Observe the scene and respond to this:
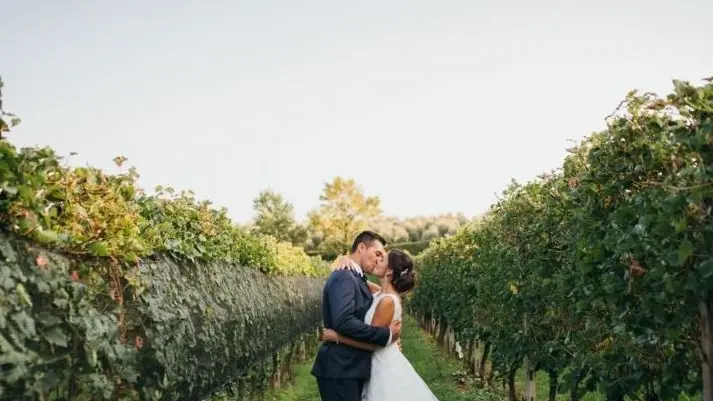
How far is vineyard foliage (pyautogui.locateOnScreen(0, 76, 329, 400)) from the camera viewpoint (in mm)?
3633

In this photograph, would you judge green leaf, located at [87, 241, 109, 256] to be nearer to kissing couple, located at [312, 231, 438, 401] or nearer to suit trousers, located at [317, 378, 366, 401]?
kissing couple, located at [312, 231, 438, 401]

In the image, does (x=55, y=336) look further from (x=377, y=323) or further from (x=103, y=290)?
(x=377, y=323)

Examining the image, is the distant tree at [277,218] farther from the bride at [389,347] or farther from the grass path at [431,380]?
the bride at [389,347]

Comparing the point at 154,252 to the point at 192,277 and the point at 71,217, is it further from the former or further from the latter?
the point at 71,217

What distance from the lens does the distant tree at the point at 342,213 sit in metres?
79.8

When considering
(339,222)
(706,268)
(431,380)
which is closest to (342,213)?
(339,222)

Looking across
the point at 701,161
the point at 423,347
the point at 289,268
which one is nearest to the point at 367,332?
the point at 701,161

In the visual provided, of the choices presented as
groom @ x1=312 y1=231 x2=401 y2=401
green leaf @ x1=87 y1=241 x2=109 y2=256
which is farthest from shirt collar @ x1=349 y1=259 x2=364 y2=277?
green leaf @ x1=87 y1=241 x2=109 y2=256

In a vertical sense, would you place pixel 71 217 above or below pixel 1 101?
below

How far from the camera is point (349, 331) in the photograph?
5.84 meters

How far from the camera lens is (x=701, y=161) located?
3404mm

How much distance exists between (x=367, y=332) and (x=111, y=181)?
2.34 metres

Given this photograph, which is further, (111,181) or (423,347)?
(423,347)

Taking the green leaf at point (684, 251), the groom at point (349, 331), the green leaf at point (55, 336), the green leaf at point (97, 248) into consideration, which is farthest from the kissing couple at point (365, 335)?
the green leaf at point (684, 251)
